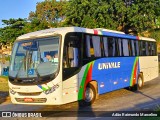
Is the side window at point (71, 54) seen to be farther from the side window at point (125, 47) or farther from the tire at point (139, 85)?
the tire at point (139, 85)

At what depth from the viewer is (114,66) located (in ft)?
52.8

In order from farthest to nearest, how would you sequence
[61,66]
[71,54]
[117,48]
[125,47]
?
[125,47]
[117,48]
[71,54]
[61,66]

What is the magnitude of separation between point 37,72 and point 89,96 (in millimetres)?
2994

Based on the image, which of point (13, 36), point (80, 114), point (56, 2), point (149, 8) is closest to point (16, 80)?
point (80, 114)

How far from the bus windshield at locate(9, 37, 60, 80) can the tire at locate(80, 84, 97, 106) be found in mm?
2462

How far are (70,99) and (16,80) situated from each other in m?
2.10

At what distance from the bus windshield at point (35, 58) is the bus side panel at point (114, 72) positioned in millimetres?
2655

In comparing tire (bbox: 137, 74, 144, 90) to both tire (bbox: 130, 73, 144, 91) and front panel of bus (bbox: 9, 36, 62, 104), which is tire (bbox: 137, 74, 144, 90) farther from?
front panel of bus (bbox: 9, 36, 62, 104)

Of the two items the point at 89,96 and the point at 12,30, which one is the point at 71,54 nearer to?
the point at 89,96

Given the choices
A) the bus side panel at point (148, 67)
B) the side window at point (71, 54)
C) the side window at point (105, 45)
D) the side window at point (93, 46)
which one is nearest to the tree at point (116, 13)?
the bus side panel at point (148, 67)

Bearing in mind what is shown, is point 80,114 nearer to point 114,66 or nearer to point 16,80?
point 16,80

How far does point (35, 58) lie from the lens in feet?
40.1

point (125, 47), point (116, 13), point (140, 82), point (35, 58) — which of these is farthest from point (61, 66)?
point (116, 13)

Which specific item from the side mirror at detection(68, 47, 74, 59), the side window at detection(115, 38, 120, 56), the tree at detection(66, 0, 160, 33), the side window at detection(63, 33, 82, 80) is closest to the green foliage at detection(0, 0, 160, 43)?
the tree at detection(66, 0, 160, 33)
